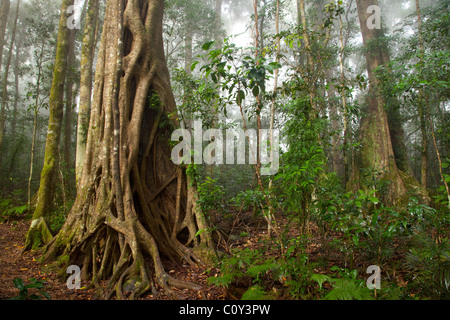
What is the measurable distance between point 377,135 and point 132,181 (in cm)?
691

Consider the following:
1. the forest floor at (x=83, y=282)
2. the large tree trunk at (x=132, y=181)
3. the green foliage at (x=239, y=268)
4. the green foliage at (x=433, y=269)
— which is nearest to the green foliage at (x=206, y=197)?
the large tree trunk at (x=132, y=181)

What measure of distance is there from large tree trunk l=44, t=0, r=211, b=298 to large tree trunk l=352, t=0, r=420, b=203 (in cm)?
515

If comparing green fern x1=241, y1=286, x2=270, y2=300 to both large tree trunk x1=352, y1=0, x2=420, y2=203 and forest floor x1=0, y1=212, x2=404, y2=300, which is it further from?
large tree trunk x1=352, y1=0, x2=420, y2=203

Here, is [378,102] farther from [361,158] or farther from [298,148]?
[298,148]

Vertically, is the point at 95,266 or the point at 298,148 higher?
the point at 298,148

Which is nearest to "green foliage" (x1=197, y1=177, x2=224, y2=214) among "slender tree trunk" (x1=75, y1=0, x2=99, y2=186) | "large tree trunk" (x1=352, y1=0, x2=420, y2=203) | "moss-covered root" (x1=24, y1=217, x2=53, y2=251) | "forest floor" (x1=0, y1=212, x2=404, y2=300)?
"forest floor" (x1=0, y1=212, x2=404, y2=300)

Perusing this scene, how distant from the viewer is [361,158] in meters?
7.70

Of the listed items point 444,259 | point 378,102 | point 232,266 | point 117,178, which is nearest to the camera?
point 444,259

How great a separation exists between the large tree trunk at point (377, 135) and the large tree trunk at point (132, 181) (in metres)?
5.15

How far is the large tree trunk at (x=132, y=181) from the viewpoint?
367 centimetres

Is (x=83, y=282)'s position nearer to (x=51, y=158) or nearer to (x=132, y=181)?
(x=132, y=181)

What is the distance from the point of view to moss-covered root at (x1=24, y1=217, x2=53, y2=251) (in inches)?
179
